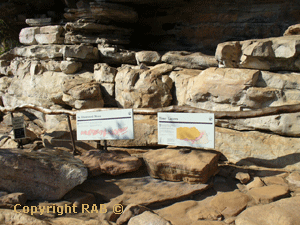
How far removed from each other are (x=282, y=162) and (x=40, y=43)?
757 cm

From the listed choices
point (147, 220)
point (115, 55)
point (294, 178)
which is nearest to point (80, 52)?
point (115, 55)

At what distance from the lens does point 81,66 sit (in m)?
7.09

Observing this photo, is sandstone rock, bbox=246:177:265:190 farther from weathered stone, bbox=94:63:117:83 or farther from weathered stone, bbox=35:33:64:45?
weathered stone, bbox=35:33:64:45

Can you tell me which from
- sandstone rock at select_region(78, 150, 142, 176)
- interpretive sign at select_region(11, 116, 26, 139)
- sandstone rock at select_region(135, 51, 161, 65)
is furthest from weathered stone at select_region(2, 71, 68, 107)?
sandstone rock at select_region(78, 150, 142, 176)

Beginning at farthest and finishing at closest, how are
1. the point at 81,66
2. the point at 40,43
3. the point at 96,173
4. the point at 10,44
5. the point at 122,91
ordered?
the point at 10,44, the point at 40,43, the point at 81,66, the point at 122,91, the point at 96,173

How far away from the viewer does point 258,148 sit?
420cm

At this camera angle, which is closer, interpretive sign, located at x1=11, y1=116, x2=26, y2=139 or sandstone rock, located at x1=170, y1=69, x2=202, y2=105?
interpretive sign, located at x1=11, y1=116, x2=26, y2=139

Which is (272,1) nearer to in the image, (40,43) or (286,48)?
(286,48)

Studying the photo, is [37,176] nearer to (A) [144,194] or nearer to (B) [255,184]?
(A) [144,194]

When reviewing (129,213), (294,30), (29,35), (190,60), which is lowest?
(129,213)

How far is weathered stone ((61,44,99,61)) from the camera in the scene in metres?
6.84

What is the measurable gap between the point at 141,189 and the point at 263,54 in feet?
10.4

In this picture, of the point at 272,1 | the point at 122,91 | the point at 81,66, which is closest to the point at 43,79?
the point at 81,66

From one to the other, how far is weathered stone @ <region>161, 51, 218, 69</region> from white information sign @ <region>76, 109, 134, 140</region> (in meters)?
2.60
